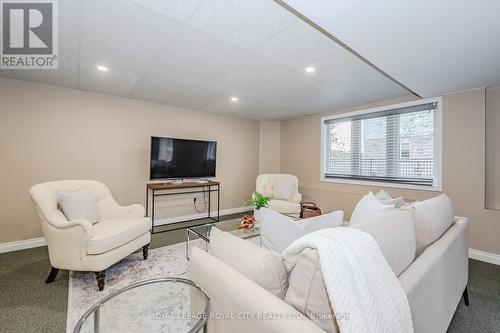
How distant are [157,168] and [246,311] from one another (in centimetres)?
344

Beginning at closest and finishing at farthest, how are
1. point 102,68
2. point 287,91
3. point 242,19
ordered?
point 242,19 < point 102,68 < point 287,91

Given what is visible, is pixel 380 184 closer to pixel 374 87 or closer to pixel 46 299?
pixel 374 87

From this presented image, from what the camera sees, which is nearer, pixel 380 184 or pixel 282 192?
pixel 380 184

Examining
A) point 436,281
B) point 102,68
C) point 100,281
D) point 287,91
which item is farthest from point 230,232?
point 102,68

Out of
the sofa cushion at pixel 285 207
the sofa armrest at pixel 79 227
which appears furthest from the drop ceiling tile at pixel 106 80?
the sofa cushion at pixel 285 207

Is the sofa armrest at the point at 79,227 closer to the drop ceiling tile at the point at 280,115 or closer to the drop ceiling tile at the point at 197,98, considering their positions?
the drop ceiling tile at the point at 197,98

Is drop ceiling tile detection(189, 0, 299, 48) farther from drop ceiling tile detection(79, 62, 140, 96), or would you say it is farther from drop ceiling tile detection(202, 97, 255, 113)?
drop ceiling tile detection(202, 97, 255, 113)

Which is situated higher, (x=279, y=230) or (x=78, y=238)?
(x=279, y=230)

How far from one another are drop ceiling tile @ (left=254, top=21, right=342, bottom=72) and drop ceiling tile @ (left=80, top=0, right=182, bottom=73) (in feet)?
2.71

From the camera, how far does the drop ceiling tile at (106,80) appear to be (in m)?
2.62

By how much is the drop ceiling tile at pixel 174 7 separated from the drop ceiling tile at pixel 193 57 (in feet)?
0.55

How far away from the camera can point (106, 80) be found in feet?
9.50

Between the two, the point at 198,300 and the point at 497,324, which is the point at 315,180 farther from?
the point at 198,300

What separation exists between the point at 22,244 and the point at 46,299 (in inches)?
66.4
